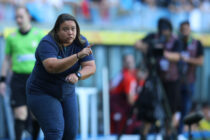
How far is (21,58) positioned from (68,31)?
2540 millimetres

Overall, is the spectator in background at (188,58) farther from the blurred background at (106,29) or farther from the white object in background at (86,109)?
the white object in background at (86,109)

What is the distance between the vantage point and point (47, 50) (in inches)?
162

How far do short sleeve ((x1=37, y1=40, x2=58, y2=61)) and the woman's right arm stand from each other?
44mm

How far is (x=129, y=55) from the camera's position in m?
9.41

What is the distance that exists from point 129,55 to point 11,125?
294cm

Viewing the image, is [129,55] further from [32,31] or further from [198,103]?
[32,31]

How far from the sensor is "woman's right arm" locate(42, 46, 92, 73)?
3939 mm

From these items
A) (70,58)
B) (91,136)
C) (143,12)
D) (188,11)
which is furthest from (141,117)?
(188,11)

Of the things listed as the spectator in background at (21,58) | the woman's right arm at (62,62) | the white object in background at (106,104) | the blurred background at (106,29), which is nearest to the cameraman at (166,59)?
the blurred background at (106,29)

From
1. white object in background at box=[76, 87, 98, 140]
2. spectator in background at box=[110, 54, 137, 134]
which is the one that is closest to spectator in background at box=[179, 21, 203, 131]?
spectator in background at box=[110, 54, 137, 134]

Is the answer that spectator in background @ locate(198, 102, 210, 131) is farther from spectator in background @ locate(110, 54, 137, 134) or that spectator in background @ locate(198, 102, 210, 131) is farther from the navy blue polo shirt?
the navy blue polo shirt

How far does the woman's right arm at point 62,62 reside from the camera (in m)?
3.94

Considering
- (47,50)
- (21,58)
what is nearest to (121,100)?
(21,58)

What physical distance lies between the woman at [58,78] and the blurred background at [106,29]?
3.88m
